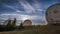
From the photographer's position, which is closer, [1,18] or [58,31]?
[58,31]

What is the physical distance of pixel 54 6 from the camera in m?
2.15

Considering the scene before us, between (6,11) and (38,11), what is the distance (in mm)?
386

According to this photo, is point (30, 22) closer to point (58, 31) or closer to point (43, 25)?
point (43, 25)

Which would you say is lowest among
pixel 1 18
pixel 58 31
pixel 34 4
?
pixel 58 31

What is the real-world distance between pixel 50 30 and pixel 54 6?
30cm

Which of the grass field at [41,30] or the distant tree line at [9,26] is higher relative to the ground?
the distant tree line at [9,26]

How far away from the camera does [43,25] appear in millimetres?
2092

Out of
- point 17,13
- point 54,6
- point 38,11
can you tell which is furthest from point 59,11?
point 17,13

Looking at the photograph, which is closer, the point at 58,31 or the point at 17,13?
the point at 58,31

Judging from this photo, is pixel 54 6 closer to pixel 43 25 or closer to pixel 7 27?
pixel 43 25

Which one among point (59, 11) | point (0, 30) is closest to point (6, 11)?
point (0, 30)

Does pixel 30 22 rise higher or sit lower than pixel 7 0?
lower

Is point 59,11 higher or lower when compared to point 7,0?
lower

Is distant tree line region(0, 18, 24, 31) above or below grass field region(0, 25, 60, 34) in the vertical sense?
above
